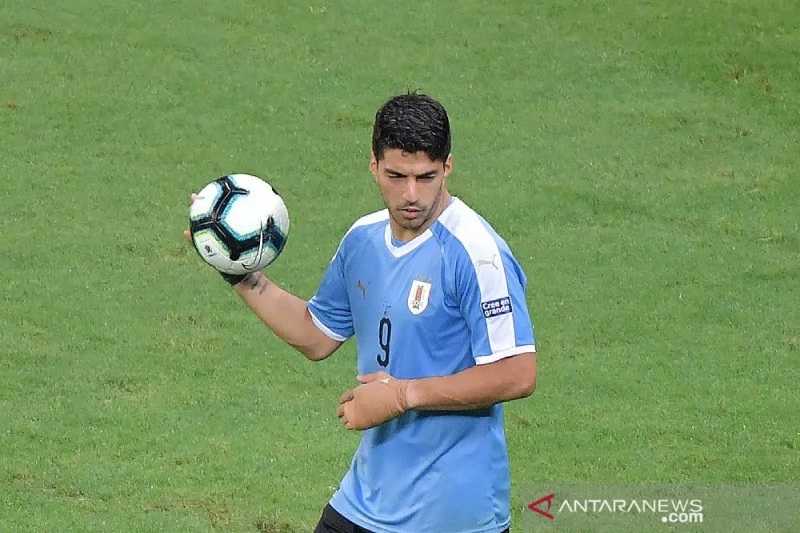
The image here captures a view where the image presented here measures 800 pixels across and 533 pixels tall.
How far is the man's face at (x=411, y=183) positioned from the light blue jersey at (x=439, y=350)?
0.12 meters

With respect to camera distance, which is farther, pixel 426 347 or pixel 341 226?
pixel 341 226

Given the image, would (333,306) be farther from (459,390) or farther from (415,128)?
(415,128)

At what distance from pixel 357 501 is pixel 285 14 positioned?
11933 mm

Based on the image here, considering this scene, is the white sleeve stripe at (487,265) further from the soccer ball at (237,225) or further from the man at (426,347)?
the soccer ball at (237,225)

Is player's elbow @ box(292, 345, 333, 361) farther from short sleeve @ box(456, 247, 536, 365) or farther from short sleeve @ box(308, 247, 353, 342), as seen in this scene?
short sleeve @ box(456, 247, 536, 365)

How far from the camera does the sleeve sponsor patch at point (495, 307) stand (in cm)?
529

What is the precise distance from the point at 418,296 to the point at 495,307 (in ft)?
0.99

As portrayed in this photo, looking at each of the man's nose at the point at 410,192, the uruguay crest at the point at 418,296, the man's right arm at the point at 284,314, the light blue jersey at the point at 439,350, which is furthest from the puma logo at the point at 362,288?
the man's nose at the point at 410,192

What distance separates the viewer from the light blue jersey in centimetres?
533

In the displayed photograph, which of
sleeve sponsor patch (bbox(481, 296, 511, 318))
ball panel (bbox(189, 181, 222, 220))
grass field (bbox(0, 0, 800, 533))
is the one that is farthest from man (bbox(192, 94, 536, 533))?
grass field (bbox(0, 0, 800, 533))

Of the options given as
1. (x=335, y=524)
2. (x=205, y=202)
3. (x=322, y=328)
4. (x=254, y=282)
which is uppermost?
(x=205, y=202)

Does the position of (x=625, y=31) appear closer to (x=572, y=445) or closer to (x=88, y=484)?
(x=572, y=445)

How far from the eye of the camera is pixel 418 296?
5441mm

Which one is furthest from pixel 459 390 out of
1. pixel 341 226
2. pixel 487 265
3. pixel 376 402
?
pixel 341 226
